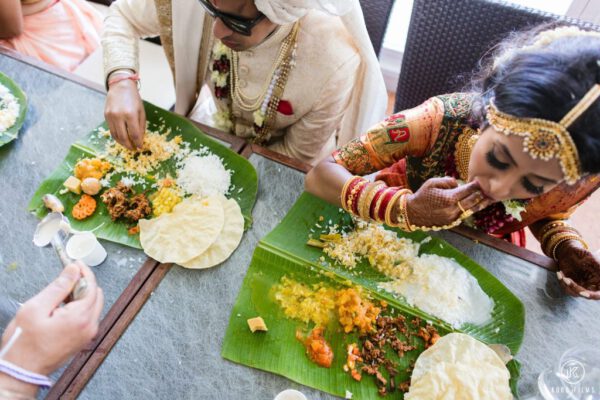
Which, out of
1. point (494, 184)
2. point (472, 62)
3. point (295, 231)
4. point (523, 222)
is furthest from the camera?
point (472, 62)

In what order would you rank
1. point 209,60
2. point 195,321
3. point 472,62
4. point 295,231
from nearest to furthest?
point 195,321
point 295,231
point 472,62
point 209,60

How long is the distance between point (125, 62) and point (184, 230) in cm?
86

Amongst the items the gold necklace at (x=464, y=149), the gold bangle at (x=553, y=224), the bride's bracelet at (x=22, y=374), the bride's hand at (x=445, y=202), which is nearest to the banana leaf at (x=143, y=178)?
the bride's bracelet at (x=22, y=374)

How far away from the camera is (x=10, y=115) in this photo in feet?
5.70

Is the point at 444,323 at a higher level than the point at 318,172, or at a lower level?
lower

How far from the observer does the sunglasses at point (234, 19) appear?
1396 mm

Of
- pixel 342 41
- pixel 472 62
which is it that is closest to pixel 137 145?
pixel 342 41

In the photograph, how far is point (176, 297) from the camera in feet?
4.62

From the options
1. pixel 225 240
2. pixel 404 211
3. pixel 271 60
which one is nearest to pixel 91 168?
pixel 225 240

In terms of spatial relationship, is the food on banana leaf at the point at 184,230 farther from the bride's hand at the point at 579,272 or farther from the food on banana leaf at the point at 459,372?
the bride's hand at the point at 579,272

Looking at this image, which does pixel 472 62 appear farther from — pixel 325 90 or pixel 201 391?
pixel 201 391

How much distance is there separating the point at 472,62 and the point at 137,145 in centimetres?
149

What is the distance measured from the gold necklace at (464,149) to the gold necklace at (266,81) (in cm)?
77

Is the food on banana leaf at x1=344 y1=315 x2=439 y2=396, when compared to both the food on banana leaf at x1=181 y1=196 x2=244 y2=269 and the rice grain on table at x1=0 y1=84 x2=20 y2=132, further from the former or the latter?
the rice grain on table at x1=0 y1=84 x2=20 y2=132
